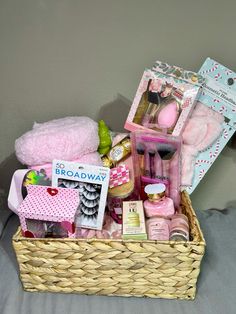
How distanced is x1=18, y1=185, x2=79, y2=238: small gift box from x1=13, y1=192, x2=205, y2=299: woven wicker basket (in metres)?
0.03

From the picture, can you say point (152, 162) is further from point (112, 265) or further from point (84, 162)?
point (112, 265)

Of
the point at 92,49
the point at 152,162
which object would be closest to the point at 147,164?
the point at 152,162

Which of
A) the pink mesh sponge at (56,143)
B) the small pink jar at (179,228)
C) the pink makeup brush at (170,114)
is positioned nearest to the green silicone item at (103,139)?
the pink mesh sponge at (56,143)

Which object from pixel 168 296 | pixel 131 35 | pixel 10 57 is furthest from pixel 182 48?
pixel 168 296

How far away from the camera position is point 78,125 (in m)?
0.98

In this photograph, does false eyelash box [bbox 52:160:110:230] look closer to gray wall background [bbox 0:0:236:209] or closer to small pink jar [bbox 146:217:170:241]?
small pink jar [bbox 146:217:170:241]

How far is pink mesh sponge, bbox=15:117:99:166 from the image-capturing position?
3.09 feet

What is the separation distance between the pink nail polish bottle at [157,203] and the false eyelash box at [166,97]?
179mm

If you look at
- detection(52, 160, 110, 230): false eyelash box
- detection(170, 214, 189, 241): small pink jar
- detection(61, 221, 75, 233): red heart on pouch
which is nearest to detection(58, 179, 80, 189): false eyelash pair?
detection(52, 160, 110, 230): false eyelash box

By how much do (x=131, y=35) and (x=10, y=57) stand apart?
0.35 metres

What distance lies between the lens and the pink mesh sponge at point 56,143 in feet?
3.09

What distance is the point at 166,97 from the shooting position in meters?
1.02

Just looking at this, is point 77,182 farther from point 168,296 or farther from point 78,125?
point 168,296

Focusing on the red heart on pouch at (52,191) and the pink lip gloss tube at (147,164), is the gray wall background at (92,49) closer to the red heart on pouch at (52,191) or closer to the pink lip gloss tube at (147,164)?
the pink lip gloss tube at (147,164)
